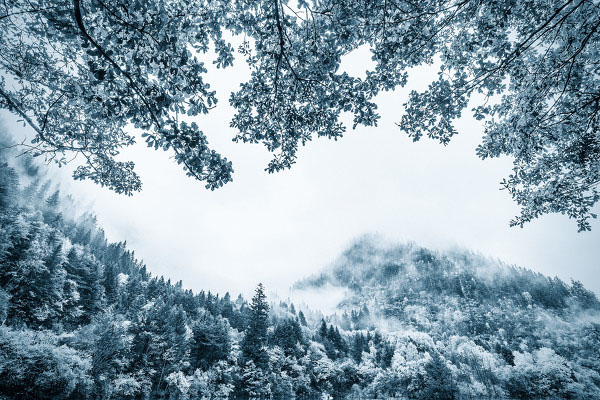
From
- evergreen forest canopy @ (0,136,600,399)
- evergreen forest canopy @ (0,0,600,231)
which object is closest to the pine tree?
evergreen forest canopy @ (0,136,600,399)

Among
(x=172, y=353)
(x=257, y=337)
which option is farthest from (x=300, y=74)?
(x=172, y=353)

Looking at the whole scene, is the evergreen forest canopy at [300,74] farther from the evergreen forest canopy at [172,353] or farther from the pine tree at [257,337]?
the pine tree at [257,337]

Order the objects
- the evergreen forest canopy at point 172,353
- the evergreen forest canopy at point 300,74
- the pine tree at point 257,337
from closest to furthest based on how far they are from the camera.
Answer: the evergreen forest canopy at point 300,74 < the evergreen forest canopy at point 172,353 < the pine tree at point 257,337

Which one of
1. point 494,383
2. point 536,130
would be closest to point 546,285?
point 494,383

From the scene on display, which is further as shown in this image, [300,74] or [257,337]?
[257,337]

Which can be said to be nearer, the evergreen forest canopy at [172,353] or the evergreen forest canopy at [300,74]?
the evergreen forest canopy at [300,74]

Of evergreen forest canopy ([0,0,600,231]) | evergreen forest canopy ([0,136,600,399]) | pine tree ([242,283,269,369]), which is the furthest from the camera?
Result: pine tree ([242,283,269,369])

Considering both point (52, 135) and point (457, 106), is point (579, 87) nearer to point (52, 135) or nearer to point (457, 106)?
point (457, 106)

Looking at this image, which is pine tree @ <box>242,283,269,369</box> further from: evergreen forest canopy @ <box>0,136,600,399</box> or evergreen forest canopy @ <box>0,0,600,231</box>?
evergreen forest canopy @ <box>0,0,600,231</box>

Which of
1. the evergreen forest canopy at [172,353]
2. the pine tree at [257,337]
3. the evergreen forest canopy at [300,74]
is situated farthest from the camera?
the pine tree at [257,337]

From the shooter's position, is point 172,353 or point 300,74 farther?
point 172,353

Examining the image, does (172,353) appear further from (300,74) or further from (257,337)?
(300,74)

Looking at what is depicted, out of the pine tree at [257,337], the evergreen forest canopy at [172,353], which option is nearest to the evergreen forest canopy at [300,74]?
the evergreen forest canopy at [172,353]

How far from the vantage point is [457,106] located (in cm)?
618
